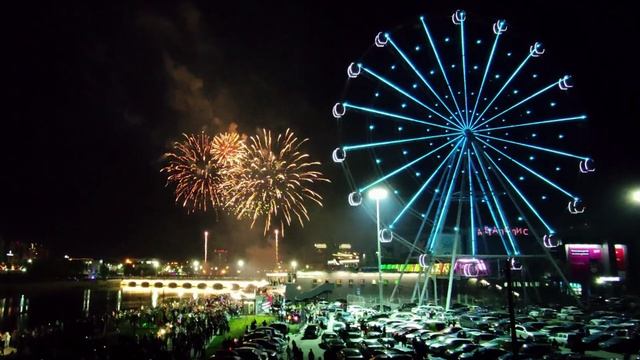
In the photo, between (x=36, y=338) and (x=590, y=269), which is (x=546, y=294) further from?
(x=36, y=338)

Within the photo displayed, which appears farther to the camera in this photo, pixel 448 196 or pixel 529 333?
pixel 448 196

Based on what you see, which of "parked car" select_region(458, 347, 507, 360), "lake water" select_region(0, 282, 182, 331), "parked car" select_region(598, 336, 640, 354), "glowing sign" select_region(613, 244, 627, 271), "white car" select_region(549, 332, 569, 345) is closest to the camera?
"parked car" select_region(458, 347, 507, 360)

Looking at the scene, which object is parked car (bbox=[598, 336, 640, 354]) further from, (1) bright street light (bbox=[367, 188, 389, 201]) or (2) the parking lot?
(1) bright street light (bbox=[367, 188, 389, 201])

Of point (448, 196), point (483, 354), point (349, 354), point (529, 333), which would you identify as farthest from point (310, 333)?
point (448, 196)

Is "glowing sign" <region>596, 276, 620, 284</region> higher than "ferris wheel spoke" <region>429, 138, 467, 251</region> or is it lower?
lower

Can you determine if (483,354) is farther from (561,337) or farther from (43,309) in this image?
(43,309)

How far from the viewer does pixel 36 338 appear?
139 feet

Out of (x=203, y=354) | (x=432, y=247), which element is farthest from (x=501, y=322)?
(x=203, y=354)

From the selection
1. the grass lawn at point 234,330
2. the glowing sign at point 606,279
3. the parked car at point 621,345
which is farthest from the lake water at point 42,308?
the glowing sign at point 606,279

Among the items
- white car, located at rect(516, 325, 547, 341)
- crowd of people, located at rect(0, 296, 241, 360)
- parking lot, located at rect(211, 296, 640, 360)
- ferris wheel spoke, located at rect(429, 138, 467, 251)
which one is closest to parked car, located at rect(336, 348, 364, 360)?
parking lot, located at rect(211, 296, 640, 360)

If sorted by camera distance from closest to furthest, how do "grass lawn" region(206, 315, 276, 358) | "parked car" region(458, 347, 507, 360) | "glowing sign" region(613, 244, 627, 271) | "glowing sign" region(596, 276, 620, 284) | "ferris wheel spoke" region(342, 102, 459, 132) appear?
1. "parked car" region(458, 347, 507, 360)
2. "grass lawn" region(206, 315, 276, 358)
3. "ferris wheel spoke" region(342, 102, 459, 132)
4. "glowing sign" region(596, 276, 620, 284)
5. "glowing sign" region(613, 244, 627, 271)

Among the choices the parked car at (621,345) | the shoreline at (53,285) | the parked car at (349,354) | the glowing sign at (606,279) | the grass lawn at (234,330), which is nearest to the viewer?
the parked car at (349,354)

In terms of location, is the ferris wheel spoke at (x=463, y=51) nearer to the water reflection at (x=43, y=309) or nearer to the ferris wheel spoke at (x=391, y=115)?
the ferris wheel spoke at (x=391, y=115)

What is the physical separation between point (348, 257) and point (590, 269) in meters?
104
